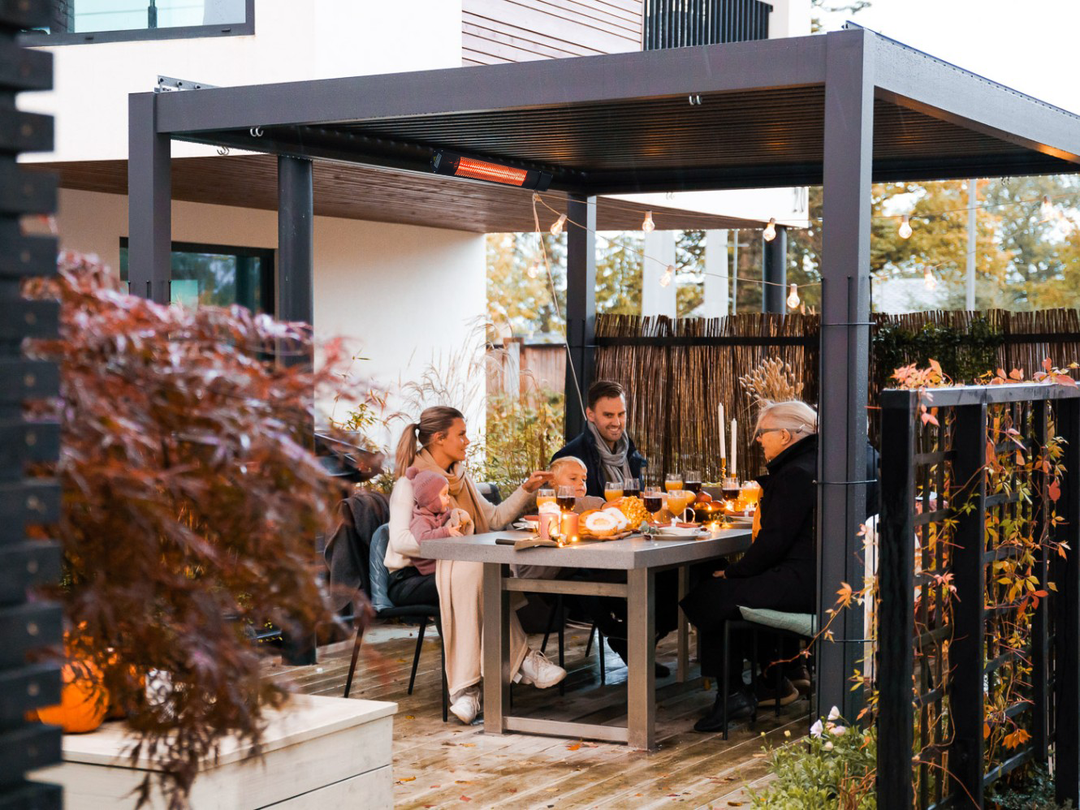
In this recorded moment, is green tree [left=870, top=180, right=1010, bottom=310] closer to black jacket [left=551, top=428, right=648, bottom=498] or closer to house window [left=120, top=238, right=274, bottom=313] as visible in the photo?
house window [left=120, top=238, right=274, bottom=313]

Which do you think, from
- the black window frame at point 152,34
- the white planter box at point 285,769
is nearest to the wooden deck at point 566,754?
the white planter box at point 285,769

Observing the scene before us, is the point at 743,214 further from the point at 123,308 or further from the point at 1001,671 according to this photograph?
the point at 123,308

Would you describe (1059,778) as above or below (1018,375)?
below

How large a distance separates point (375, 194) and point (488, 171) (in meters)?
1.90

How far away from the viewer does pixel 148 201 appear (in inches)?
263

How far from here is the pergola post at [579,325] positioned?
9492 millimetres

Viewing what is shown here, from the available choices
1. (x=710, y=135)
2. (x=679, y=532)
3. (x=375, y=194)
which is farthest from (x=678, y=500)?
(x=375, y=194)

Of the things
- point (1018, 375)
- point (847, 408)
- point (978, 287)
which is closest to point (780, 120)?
point (847, 408)

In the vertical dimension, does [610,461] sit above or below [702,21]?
below

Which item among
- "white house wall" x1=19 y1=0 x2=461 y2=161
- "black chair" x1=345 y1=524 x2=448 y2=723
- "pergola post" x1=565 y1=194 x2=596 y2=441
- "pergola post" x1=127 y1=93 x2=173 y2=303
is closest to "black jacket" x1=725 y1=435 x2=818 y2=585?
"black chair" x1=345 y1=524 x2=448 y2=723

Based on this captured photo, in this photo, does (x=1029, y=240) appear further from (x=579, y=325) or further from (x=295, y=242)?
(x=295, y=242)

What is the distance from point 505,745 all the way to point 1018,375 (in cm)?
278

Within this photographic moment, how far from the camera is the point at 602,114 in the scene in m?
6.50

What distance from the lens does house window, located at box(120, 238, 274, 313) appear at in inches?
422
